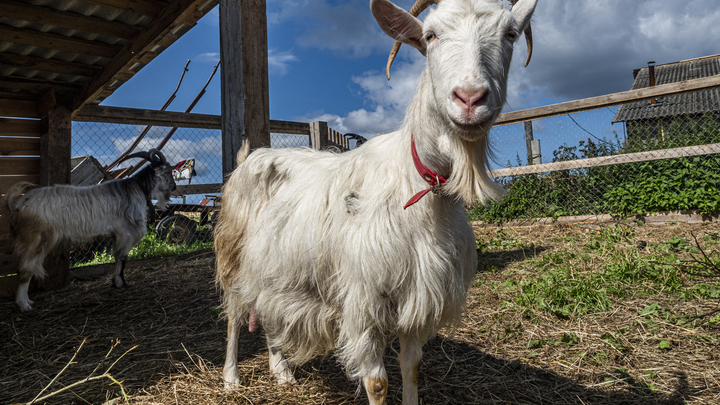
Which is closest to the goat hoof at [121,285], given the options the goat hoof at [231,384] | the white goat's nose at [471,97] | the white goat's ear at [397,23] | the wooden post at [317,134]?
the goat hoof at [231,384]

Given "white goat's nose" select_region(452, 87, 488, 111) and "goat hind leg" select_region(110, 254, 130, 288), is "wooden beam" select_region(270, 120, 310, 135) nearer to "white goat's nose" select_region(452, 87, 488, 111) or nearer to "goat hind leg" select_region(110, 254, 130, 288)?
"goat hind leg" select_region(110, 254, 130, 288)

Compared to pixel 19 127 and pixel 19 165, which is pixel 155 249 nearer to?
pixel 19 165

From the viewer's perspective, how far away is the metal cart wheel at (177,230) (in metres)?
8.22

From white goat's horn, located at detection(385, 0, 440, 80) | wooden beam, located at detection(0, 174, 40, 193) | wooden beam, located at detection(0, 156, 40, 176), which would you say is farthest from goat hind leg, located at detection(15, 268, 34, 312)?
white goat's horn, located at detection(385, 0, 440, 80)

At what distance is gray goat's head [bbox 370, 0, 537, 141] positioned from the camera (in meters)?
1.40

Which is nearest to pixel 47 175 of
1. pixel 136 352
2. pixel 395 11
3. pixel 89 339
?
pixel 89 339

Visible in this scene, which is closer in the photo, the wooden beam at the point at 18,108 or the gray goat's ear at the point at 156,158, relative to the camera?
the wooden beam at the point at 18,108

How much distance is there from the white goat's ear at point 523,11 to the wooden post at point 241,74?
215 cm

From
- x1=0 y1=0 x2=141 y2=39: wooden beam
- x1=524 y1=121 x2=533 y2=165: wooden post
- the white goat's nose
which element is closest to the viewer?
the white goat's nose

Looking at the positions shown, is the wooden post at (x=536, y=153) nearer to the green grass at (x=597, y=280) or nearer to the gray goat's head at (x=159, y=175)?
the green grass at (x=597, y=280)

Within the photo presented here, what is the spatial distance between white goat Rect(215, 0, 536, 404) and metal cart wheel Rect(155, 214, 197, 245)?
6.68 m

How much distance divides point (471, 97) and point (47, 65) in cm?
605

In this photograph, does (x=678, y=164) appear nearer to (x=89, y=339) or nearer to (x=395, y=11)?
(x=395, y=11)

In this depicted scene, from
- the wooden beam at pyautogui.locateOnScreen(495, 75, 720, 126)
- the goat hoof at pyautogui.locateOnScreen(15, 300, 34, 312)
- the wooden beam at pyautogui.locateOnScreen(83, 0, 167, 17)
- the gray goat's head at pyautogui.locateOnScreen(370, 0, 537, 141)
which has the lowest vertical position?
the goat hoof at pyautogui.locateOnScreen(15, 300, 34, 312)
